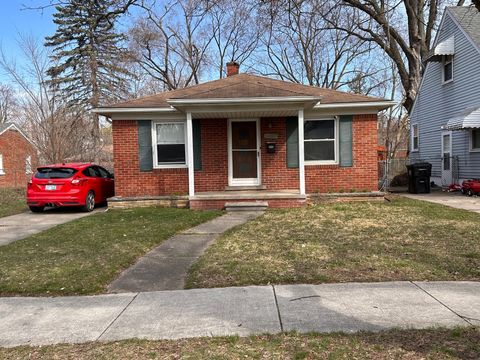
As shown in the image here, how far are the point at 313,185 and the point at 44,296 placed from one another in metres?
9.10

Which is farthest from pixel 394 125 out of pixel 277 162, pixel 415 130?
pixel 277 162

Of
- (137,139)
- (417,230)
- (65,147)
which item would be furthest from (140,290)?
(65,147)

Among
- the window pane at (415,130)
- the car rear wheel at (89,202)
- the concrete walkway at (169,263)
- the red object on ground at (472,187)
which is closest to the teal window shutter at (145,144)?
the car rear wheel at (89,202)

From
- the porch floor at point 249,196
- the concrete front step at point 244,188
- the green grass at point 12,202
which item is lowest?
the green grass at point 12,202

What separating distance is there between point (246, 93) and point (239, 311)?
8.05 metres

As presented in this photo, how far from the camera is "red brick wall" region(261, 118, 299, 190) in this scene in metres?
12.7

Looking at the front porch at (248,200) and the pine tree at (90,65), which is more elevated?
the pine tree at (90,65)

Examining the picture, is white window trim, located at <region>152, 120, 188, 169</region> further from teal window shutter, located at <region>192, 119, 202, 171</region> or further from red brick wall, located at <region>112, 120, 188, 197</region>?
teal window shutter, located at <region>192, 119, 202, 171</region>

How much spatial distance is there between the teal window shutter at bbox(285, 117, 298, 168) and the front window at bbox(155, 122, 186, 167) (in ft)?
10.9

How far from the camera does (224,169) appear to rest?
12805mm

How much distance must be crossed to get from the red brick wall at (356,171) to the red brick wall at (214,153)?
2685 millimetres

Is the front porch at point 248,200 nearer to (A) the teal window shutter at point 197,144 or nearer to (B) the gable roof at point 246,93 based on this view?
(A) the teal window shutter at point 197,144

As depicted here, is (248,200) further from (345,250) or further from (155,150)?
(345,250)

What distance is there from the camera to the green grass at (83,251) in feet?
17.4
